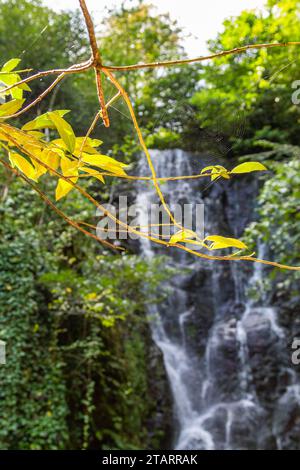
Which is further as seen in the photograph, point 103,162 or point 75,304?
point 75,304

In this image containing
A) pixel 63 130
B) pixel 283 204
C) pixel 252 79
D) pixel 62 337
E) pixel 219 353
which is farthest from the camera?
pixel 219 353

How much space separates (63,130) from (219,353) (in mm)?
5695

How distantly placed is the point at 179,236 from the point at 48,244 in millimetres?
3831

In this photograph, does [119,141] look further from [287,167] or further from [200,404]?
[200,404]

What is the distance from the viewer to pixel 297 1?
346cm

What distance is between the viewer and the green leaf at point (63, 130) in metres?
0.43

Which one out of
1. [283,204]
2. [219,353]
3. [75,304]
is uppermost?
[283,204]

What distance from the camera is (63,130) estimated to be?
434 millimetres

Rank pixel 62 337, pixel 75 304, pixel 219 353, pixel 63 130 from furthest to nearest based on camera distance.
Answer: pixel 219 353 → pixel 62 337 → pixel 75 304 → pixel 63 130

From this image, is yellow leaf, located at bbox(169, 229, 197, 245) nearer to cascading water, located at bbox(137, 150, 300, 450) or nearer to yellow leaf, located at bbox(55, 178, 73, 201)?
yellow leaf, located at bbox(55, 178, 73, 201)

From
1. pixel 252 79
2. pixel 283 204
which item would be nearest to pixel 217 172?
pixel 252 79

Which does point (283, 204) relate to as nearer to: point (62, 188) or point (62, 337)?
point (62, 337)

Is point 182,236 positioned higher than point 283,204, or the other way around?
point 283,204

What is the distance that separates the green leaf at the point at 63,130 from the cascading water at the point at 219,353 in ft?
12.6
